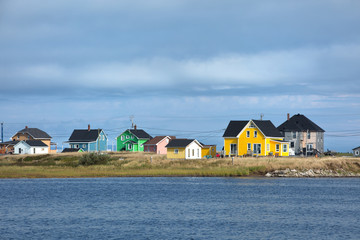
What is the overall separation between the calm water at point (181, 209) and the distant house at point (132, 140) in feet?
213

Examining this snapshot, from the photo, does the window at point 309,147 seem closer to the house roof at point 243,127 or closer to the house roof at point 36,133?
the house roof at point 243,127

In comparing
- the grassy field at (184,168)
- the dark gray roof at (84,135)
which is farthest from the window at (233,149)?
the dark gray roof at (84,135)

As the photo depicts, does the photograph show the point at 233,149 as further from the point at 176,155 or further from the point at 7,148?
the point at 7,148

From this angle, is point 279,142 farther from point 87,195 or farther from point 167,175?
point 87,195

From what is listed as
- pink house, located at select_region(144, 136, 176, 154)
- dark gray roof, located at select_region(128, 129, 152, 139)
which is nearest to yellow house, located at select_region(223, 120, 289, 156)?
pink house, located at select_region(144, 136, 176, 154)

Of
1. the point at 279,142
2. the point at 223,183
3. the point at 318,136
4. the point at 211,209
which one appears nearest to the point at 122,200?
the point at 211,209

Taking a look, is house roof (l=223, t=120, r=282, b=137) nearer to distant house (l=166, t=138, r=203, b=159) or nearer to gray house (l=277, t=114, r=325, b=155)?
distant house (l=166, t=138, r=203, b=159)

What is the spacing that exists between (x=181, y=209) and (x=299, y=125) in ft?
259

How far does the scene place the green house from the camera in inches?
5103

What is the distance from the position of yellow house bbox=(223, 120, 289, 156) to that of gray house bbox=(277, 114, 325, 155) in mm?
22843

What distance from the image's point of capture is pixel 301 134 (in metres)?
113

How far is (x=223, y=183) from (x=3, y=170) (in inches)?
1289

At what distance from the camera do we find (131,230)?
31906 mm

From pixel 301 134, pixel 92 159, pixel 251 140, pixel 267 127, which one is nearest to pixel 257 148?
pixel 251 140
